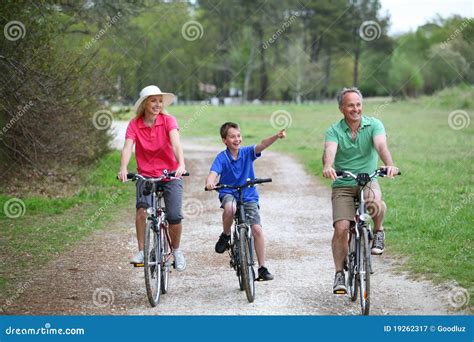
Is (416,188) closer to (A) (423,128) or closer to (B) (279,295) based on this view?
→ (B) (279,295)

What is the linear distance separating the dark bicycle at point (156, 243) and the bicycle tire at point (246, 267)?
79cm

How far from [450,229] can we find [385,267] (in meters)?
2.04

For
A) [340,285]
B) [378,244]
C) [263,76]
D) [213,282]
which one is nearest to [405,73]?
[263,76]

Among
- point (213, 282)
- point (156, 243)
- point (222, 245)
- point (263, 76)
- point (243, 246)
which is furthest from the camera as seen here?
point (263, 76)

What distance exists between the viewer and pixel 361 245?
675cm

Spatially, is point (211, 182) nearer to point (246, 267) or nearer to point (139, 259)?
point (246, 267)

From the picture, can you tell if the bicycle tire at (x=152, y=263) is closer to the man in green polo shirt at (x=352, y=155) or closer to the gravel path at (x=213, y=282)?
the gravel path at (x=213, y=282)

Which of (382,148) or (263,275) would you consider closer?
(382,148)

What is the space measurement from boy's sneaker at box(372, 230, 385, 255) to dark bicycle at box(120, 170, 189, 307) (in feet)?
5.92

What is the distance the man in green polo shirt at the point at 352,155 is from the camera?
22.8ft

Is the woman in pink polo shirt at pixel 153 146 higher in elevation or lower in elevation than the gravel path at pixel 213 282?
higher

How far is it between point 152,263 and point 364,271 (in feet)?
6.21

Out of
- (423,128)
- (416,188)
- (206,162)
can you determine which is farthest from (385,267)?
(423,128)

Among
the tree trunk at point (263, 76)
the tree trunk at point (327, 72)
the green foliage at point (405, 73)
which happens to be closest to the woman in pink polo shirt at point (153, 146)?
the tree trunk at point (263, 76)
